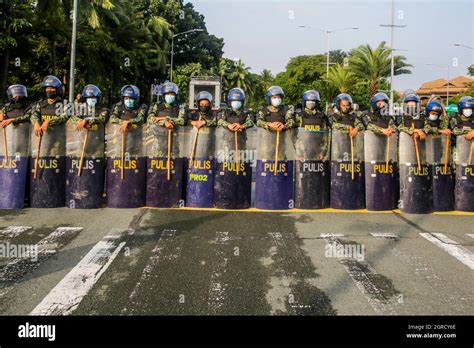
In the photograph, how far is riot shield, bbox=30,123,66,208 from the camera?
30.4 ft

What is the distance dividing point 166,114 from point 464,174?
21.7 feet

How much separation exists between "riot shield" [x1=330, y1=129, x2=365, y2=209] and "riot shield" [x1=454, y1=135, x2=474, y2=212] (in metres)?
2.17

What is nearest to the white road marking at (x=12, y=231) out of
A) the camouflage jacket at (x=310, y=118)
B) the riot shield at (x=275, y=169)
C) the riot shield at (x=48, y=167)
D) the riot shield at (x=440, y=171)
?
the riot shield at (x=48, y=167)

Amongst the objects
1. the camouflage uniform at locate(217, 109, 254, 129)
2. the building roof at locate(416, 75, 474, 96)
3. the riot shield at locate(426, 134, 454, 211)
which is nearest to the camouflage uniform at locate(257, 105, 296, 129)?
the camouflage uniform at locate(217, 109, 254, 129)

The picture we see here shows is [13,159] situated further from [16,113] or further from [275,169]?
[275,169]

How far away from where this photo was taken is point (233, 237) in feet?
25.0

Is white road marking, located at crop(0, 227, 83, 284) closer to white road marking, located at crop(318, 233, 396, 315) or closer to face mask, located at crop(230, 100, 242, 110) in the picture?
face mask, located at crop(230, 100, 242, 110)

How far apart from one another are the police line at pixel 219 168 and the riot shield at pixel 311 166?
0.02 m

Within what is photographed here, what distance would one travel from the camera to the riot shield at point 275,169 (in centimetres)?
949

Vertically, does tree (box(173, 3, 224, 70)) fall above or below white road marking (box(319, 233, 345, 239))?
above

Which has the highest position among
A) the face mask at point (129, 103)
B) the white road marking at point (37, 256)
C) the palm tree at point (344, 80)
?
the palm tree at point (344, 80)

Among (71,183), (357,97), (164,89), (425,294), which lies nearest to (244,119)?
(164,89)

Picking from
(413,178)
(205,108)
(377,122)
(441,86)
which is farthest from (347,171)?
(441,86)

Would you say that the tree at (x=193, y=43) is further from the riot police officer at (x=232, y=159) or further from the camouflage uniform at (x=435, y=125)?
the camouflage uniform at (x=435, y=125)
